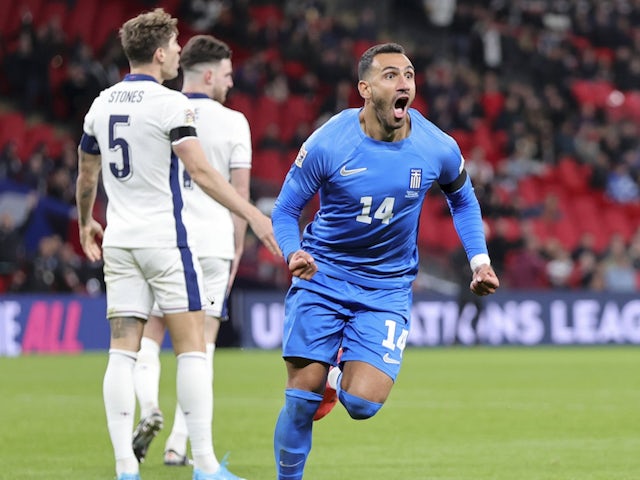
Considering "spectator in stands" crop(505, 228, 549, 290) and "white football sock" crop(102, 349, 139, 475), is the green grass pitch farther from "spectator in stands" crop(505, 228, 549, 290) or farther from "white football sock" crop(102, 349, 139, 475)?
"spectator in stands" crop(505, 228, 549, 290)

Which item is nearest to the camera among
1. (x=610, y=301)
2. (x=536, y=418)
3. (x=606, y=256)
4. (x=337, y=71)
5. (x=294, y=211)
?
(x=294, y=211)

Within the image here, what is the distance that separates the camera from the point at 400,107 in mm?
6133

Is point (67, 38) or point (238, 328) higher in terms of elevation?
point (67, 38)

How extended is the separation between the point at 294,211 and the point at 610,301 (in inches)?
665

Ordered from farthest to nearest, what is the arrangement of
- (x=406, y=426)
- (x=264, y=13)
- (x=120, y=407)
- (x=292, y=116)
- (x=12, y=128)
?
(x=264, y=13) → (x=292, y=116) → (x=12, y=128) → (x=406, y=426) → (x=120, y=407)

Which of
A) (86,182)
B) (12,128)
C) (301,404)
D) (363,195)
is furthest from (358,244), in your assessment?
(12,128)

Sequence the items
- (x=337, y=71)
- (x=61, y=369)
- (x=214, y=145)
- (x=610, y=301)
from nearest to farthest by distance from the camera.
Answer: (x=214, y=145)
(x=61, y=369)
(x=610, y=301)
(x=337, y=71)

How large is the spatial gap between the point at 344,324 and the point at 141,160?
4.49 feet

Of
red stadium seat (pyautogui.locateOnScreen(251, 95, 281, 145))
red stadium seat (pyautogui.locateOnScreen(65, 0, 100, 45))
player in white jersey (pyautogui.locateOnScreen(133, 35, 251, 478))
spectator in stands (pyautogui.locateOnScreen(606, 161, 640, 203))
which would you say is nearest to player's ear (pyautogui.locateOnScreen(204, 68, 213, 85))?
player in white jersey (pyautogui.locateOnScreen(133, 35, 251, 478))

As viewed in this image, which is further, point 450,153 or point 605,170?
point 605,170

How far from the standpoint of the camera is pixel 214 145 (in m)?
8.10

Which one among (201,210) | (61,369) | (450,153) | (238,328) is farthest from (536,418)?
(238,328)

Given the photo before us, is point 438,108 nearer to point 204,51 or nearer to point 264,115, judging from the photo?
point 264,115

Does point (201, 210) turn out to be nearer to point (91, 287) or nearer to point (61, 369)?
point (61, 369)
